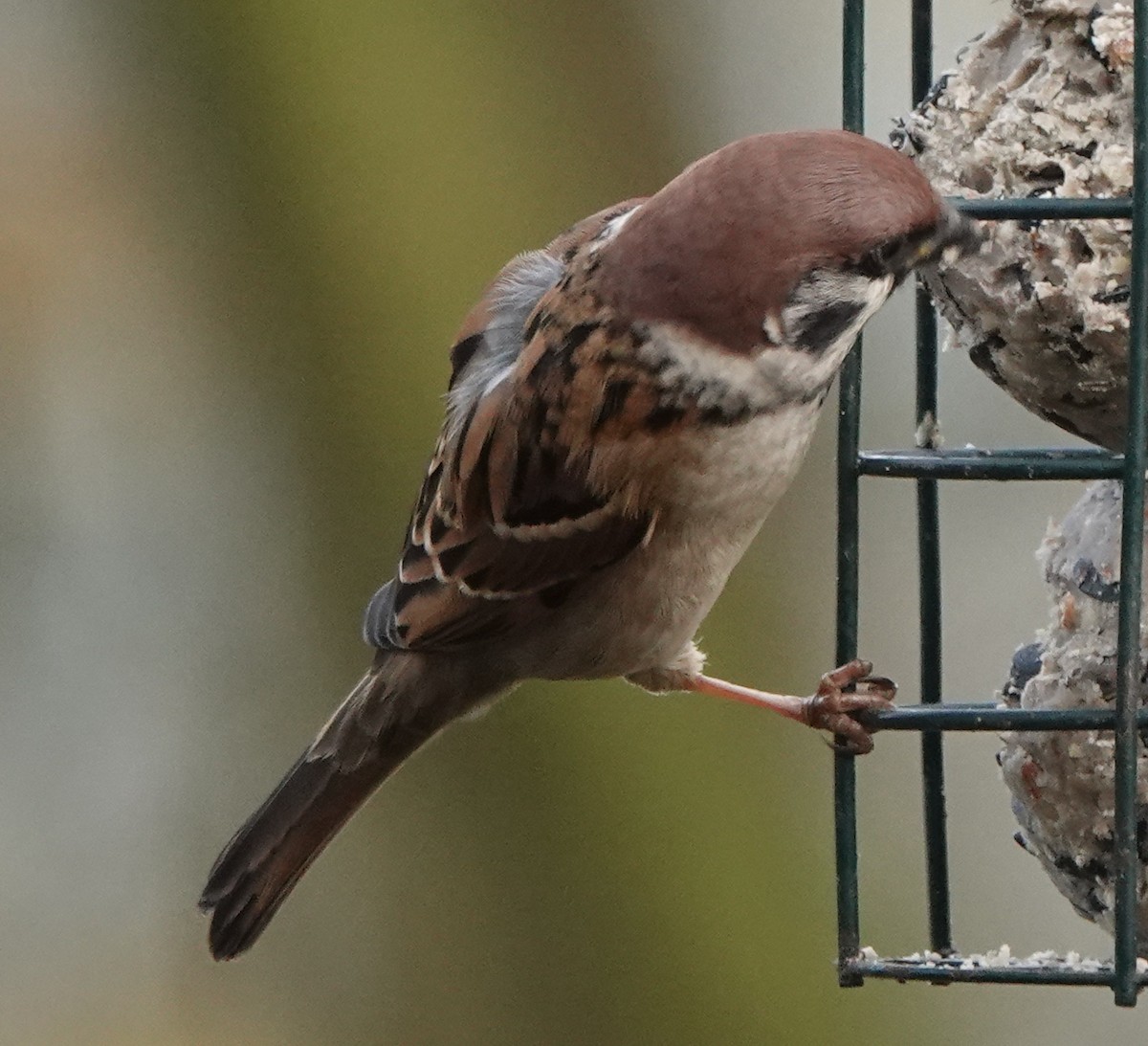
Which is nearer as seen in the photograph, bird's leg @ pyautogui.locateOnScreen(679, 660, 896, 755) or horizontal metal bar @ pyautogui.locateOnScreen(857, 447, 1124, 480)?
horizontal metal bar @ pyautogui.locateOnScreen(857, 447, 1124, 480)

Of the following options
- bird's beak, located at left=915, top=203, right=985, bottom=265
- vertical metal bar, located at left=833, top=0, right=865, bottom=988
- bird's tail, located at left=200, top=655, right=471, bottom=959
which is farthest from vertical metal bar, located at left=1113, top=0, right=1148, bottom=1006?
bird's tail, located at left=200, top=655, right=471, bottom=959

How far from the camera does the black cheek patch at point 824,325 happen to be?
217 cm

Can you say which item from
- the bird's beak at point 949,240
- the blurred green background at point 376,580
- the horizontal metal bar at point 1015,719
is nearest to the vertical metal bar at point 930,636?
the horizontal metal bar at point 1015,719

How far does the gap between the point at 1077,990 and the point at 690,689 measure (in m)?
1.47

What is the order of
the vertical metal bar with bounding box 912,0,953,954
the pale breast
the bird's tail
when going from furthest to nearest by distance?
1. the bird's tail
2. the vertical metal bar with bounding box 912,0,953,954
3. the pale breast

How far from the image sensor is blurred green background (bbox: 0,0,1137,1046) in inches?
126

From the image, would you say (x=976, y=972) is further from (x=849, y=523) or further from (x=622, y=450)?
(x=622, y=450)

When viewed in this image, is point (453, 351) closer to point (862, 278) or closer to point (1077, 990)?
point (862, 278)

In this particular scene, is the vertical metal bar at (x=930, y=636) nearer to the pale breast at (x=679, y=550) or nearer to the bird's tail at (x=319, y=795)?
the pale breast at (x=679, y=550)

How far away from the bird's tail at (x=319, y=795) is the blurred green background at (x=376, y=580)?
393mm

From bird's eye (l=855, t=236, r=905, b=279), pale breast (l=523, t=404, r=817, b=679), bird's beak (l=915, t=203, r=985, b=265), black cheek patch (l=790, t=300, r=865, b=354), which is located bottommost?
pale breast (l=523, t=404, r=817, b=679)

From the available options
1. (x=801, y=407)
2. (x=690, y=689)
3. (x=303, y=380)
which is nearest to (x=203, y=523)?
(x=303, y=380)

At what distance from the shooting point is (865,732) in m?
2.41

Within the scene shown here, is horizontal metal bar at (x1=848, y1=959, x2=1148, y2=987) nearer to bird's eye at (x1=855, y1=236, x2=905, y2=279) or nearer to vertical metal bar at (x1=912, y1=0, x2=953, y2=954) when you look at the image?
vertical metal bar at (x1=912, y1=0, x2=953, y2=954)
